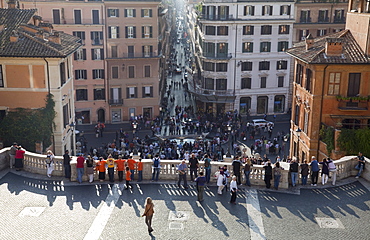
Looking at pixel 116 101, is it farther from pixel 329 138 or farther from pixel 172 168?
pixel 172 168

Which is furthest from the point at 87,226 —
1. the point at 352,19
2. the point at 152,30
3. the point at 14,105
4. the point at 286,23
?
the point at 286,23

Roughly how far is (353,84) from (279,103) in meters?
38.7

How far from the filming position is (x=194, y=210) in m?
24.5

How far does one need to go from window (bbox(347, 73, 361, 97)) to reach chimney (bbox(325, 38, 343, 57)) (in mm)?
1878

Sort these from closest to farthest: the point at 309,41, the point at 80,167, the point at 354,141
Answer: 1. the point at 80,167
2. the point at 354,141
3. the point at 309,41

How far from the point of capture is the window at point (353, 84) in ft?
122

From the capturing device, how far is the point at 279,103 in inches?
3000

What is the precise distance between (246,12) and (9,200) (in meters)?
52.3

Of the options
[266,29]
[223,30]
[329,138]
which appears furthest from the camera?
[266,29]

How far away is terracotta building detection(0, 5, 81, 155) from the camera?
3794 centimetres

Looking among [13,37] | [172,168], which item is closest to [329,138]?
[172,168]

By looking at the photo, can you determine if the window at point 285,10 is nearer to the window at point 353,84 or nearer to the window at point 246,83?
the window at point 246,83

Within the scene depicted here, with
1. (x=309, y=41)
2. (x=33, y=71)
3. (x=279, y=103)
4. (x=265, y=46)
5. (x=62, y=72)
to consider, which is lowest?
(x=279, y=103)

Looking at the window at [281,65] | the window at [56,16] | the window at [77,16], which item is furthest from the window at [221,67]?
the window at [56,16]
